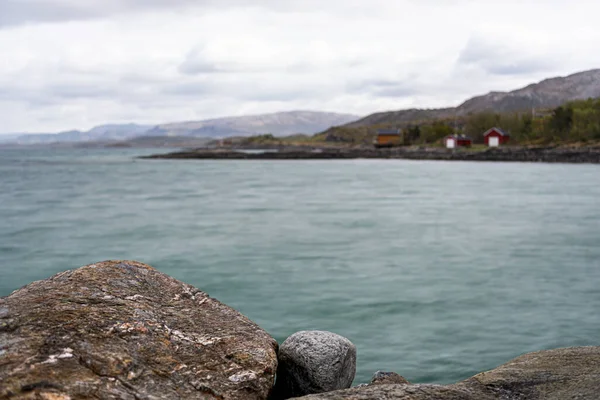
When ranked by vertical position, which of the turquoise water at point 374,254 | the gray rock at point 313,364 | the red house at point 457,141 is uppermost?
the red house at point 457,141

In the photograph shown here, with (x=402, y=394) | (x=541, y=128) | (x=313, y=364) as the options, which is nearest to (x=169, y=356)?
(x=313, y=364)

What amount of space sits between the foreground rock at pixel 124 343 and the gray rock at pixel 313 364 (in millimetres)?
398

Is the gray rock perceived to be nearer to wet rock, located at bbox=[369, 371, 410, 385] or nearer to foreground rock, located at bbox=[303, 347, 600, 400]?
wet rock, located at bbox=[369, 371, 410, 385]

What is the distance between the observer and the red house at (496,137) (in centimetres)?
12888

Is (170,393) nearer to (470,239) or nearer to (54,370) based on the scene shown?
(54,370)

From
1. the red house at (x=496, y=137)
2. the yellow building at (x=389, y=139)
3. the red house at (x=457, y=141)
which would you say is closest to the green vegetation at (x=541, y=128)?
the red house at (x=496, y=137)

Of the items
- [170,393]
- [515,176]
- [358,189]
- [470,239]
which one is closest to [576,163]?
[515,176]

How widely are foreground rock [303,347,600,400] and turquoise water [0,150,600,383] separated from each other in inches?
233

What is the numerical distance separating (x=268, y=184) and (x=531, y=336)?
59.5 meters

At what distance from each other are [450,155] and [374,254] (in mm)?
94043

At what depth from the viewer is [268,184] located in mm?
73312

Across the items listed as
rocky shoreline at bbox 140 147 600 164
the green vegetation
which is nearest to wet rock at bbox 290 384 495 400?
rocky shoreline at bbox 140 147 600 164

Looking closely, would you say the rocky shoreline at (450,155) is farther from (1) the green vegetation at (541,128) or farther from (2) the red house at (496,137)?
(2) the red house at (496,137)

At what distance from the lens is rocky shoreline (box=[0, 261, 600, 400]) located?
15.0ft
